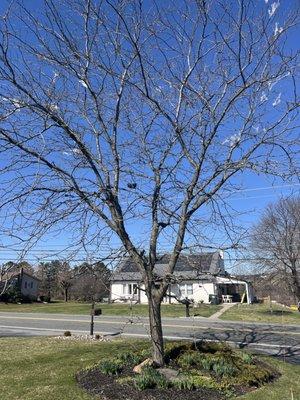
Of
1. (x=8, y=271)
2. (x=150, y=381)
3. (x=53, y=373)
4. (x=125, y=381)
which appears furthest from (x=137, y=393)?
(x=8, y=271)

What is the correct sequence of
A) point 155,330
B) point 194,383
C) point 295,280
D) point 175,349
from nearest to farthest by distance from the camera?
1. point 194,383
2. point 155,330
3. point 175,349
4. point 295,280

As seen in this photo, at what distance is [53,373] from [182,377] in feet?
8.76

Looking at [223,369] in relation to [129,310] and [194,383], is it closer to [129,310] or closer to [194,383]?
[194,383]

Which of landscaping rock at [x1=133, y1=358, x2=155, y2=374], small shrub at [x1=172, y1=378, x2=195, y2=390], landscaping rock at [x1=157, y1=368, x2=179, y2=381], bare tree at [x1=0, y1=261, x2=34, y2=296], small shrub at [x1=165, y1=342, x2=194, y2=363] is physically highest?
bare tree at [x1=0, y1=261, x2=34, y2=296]

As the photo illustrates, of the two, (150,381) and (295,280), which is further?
(295,280)

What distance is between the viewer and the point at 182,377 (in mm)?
7496

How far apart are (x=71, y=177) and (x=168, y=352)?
429cm

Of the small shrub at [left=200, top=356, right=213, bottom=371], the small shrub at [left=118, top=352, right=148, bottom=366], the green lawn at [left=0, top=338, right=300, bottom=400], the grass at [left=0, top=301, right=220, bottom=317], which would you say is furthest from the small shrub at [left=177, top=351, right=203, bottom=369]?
the grass at [left=0, top=301, right=220, bottom=317]

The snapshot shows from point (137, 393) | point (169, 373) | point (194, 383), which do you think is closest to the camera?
point (137, 393)

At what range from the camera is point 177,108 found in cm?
884

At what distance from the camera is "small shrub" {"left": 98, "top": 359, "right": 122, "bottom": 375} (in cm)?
791

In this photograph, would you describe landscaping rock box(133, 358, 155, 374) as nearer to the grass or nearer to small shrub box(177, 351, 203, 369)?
small shrub box(177, 351, 203, 369)

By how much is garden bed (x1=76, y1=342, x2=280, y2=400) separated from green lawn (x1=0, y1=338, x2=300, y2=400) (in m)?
0.26

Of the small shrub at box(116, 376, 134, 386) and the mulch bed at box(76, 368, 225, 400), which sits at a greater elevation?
the small shrub at box(116, 376, 134, 386)
